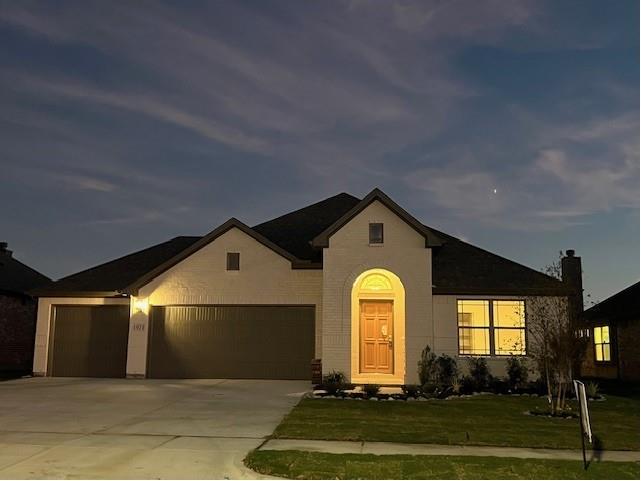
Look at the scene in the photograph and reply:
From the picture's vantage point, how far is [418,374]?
53.0ft

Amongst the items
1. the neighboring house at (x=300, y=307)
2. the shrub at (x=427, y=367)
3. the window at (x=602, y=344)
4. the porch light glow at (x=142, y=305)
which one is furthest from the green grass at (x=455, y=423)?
the window at (x=602, y=344)

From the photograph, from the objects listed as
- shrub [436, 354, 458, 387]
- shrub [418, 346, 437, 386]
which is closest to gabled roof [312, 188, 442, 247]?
shrub [418, 346, 437, 386]

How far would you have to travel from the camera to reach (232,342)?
18391mm

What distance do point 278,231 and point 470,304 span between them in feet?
25.6

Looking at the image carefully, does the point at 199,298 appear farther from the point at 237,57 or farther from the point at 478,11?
the point at 478,11

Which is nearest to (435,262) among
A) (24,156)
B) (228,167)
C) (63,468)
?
(228,167)

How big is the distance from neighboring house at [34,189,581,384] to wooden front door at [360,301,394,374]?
3 centimetres

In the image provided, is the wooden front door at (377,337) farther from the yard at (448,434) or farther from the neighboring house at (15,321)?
the neighboring house at (15,321)

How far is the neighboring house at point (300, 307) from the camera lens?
16.7 m

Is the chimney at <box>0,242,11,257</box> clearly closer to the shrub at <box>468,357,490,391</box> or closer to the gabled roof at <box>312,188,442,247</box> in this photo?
the gabled roof at <box>312,188,442,247</box>

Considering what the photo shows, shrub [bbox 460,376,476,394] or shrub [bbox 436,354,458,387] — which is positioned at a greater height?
shrub [bbox 436,354,458,387]

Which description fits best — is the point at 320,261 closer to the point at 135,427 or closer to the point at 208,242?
the point at 208,242

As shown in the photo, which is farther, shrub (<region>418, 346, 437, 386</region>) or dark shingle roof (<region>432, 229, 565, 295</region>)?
dark shingle roof (<region>432, 229, 565, 295</region>)

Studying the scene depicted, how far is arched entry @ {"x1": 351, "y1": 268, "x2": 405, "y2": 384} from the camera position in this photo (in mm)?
17266
